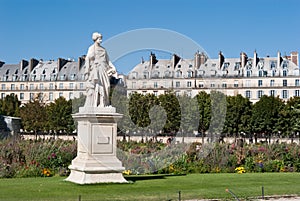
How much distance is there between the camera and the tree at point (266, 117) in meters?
57.7

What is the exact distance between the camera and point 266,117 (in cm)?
5769

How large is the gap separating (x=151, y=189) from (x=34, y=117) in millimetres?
48314

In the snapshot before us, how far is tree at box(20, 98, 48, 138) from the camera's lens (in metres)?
58.4

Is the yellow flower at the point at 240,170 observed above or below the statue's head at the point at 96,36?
below

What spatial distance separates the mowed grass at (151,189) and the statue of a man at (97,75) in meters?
2.12

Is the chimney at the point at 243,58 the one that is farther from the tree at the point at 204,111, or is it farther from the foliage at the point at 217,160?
the foliage at the point at 217,160

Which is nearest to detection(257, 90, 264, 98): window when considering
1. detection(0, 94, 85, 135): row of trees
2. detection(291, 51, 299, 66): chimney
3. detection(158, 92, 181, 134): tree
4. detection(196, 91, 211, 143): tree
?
detection(291, 51, 299, 66): chimney

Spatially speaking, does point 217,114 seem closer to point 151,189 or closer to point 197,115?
point 197,115

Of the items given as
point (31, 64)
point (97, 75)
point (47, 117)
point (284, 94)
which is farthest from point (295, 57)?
point (97, 75)

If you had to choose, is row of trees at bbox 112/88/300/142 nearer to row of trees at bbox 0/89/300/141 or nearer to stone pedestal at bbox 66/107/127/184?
row of trees at bbox 0/89/300/141

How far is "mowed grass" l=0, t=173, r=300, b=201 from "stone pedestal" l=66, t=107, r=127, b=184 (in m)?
0.35

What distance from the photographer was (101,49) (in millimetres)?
13539

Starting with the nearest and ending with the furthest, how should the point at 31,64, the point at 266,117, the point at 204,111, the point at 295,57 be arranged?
the point at 204,111 → the point at 266,117 → the point at 295,57 → the point at 31,64

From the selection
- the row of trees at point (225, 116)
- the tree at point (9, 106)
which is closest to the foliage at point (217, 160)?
the row of trees at point (225, 116)
